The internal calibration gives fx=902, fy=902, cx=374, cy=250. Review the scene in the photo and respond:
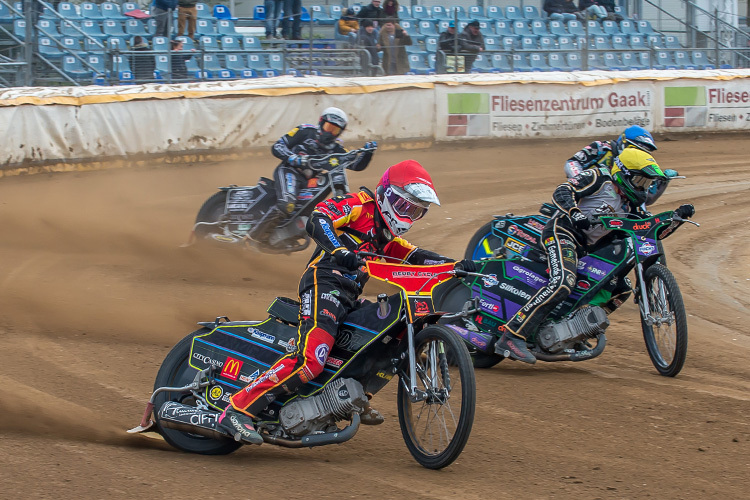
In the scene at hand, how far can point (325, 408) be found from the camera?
205 inches

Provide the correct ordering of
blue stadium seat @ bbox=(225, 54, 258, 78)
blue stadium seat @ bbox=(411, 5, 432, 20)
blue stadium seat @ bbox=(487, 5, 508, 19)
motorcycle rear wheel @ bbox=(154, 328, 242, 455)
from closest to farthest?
motorcycle rear wheel @ bbox=(154, 328, 242, 455) < blue stadium seat @ bbox=(225, 54, 258, 78) < blue stadium seat @ bbox=(411, 5, 432, 20) < blue stadium seat @ bbox=(487, 5, 508, 19)

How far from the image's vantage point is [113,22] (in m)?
19.8

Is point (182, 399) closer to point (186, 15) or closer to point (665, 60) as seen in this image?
point (186, 15)

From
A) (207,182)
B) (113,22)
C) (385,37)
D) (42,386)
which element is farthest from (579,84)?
(42,386)

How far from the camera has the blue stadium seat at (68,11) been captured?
1964 cm

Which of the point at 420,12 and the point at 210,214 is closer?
the point at 210,214

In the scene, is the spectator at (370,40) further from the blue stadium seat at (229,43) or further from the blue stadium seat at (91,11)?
the blue stadium seat at (91,11)

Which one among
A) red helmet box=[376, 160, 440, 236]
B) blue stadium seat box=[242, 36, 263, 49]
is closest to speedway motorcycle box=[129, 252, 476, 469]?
red helmet box=[376, 160, 440, 236]

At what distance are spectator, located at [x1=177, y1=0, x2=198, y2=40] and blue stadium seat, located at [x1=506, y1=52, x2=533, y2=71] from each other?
7.62 meters

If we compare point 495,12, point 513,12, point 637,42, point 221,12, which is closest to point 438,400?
point 221,12

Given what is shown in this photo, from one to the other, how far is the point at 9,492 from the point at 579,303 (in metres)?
4.81

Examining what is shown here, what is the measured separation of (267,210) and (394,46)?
10445mm

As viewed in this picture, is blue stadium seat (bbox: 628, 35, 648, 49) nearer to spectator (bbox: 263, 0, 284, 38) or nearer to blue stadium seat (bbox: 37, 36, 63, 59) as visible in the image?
spectator (bbox: 263, 0, 284, 38)

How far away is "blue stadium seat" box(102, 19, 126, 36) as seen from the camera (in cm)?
1966
